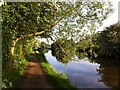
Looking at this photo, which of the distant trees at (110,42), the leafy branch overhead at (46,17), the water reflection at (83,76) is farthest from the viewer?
the distant trees at (110,42)

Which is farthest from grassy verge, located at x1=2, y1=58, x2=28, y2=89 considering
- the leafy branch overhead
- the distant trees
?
the distant trees

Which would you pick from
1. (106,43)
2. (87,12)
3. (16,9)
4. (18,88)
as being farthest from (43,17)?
(106,43)

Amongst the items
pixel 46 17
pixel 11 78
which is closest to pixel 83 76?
pixel 11 78

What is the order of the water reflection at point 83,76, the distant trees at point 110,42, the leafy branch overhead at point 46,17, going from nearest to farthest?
the leafy branch overhead at point 46,17, the water reflection at point 83,76, the distant trees at point 110,42

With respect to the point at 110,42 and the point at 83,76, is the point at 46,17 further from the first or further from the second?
the point at 110,42

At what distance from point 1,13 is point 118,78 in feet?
97.5

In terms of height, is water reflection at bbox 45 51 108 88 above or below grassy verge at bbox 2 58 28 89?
below

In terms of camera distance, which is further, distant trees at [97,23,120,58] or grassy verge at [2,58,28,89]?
distant trees at [97,23,120,58]

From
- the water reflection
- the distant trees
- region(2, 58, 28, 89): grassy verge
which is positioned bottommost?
the water reflection

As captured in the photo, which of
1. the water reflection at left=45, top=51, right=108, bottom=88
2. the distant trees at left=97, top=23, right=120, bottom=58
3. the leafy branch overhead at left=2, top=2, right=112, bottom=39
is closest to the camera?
the leafy branch overhead at left=2, top=2, right=112, bottom=39

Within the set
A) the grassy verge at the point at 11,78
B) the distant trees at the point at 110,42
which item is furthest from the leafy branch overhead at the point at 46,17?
the distant trees at the point at 110,42

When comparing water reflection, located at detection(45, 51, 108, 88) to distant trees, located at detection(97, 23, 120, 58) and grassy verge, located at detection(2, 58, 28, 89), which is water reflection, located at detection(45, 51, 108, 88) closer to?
grassy verge, located at detection(2, 58, 28, 89)

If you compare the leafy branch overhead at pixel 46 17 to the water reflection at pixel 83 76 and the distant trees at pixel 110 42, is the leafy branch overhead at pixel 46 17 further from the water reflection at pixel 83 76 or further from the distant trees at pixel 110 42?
the distant trees at pixel 110 42

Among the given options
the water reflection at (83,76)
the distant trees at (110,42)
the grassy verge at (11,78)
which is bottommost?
the water reflection at (83,76)
